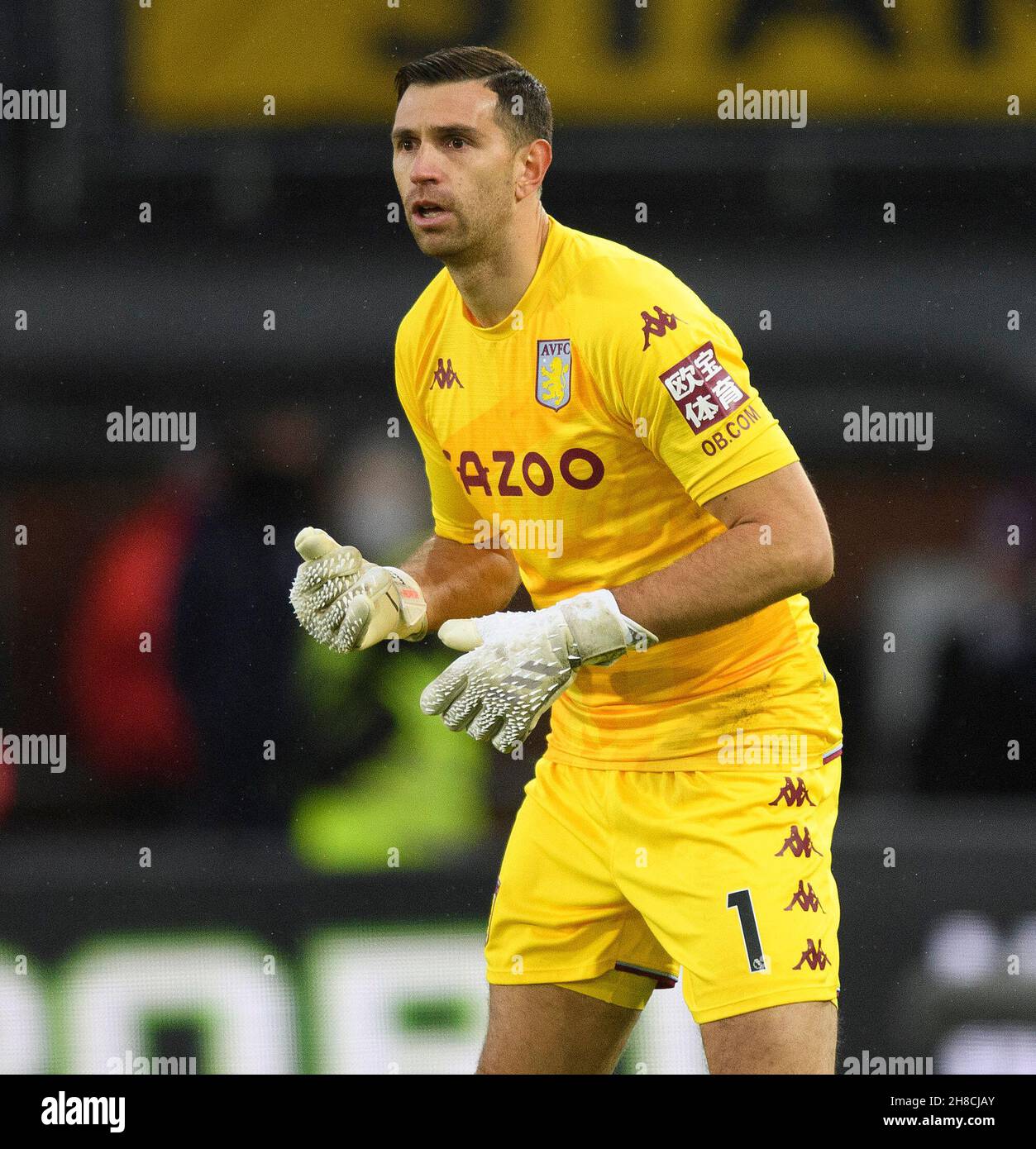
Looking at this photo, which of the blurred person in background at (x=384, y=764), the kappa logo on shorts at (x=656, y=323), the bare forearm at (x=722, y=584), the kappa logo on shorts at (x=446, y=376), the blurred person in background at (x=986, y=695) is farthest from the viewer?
the blurred person in background at (x=986, y=695)

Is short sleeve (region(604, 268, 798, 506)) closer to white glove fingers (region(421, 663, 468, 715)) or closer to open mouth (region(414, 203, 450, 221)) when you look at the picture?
open mouth (region(414, 203, 450, 221))

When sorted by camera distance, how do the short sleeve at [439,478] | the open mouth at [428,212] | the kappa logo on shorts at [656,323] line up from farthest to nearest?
1. the short sleeve at [439,478]
2. the open mouth at [428,212]
3. the kappa logo on shorts at [656,323]

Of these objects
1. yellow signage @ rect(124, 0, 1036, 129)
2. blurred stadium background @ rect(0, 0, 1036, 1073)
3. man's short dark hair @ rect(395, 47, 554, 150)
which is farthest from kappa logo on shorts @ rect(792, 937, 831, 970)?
yellow signage @ rect(124, 0, 1036, 129)

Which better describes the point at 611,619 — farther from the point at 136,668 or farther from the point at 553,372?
the point at 136,668

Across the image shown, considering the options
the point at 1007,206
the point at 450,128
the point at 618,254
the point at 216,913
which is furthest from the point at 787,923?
the point at 1007,206

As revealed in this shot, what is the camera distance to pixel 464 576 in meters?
2.97

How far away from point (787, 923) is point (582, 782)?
0.41 m

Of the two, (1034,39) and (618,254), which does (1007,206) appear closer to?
(1034,39)

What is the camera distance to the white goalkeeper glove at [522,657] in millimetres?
2471

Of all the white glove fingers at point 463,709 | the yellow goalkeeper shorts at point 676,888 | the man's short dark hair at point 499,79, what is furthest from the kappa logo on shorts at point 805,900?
the man's short dark hair at point 499,79

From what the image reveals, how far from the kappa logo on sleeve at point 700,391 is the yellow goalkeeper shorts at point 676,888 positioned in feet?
1.76

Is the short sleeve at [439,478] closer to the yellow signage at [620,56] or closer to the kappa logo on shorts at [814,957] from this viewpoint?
the kappa logo on shorts at [814,957]

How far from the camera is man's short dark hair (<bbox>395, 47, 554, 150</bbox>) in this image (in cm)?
269

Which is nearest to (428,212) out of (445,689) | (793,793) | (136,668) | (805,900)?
(445,689)
